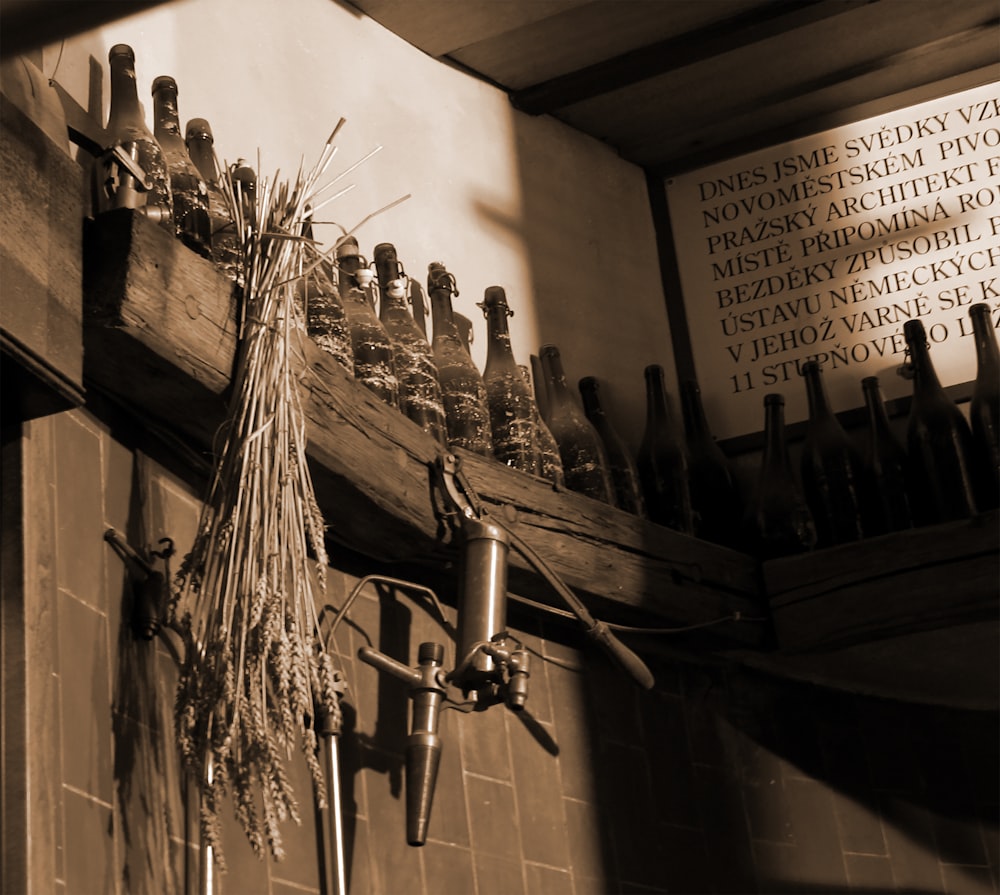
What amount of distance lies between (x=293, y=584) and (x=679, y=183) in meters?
2.08

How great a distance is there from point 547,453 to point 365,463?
636 millimetres

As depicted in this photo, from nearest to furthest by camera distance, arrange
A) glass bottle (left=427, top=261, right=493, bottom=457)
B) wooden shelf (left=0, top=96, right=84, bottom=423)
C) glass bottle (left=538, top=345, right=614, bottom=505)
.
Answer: wooden shelf (left=0, top=96, right=84, bottom=423) < glass bottle (left=427, top=261, right=493, bottom=457) < glass bottle (left=538, top=345, right=614, bottom=505)

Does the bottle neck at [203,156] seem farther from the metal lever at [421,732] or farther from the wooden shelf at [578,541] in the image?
the metal lever at [421,732]

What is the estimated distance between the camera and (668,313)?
12.2ft

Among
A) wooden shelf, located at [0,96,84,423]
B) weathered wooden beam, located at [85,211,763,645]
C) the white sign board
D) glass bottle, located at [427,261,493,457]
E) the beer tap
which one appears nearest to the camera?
wooden shelf, located at [0,96,84,423]

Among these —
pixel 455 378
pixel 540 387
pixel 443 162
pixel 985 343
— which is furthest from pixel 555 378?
pixel 985 343

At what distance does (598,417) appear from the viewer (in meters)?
3.25

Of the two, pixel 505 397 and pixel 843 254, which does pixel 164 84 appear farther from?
pixel 843 254

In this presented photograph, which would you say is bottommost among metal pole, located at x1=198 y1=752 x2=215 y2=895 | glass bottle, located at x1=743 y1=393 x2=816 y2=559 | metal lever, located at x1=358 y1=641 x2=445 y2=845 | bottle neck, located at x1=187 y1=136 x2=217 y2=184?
metal pole, located at x1=198 y1=752 x2=215 y2=895

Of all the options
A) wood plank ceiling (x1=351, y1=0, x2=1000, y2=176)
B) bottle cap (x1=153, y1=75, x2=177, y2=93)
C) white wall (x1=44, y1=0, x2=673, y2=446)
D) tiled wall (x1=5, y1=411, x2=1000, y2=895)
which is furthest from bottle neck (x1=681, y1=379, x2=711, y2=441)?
bottle cap (x1=153, y1=75, x2=177, y2=93)

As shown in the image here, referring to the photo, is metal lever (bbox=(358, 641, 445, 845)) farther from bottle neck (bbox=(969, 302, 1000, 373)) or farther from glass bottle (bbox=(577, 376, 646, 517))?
bottle neck (bbox=(969, 302, 1000, 373))

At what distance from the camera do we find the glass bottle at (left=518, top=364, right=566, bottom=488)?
2904 mm

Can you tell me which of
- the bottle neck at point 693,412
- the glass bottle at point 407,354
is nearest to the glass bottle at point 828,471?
the bottle neck at point 693,412

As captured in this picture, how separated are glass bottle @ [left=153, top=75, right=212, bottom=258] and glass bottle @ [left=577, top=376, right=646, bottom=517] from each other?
0.98m
